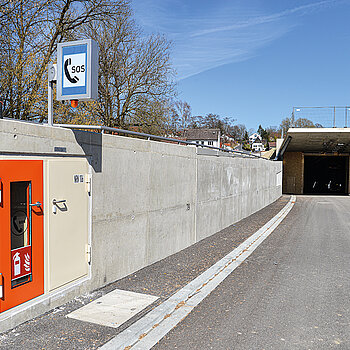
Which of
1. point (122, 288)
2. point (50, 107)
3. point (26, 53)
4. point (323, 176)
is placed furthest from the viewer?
point (323, 176)

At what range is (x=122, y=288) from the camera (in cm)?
579

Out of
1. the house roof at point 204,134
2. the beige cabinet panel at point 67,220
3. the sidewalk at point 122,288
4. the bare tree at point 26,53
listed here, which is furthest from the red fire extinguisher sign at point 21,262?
the house roof at point 204,134

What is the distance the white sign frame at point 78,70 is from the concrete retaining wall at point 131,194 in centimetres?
57

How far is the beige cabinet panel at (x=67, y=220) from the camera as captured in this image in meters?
4.75

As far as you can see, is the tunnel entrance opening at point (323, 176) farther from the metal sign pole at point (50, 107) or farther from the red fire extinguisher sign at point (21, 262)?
the red fire extinguisher sign at point (21, 262)

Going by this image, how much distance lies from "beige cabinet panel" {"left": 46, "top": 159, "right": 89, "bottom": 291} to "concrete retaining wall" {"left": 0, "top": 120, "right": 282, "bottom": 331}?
16cm

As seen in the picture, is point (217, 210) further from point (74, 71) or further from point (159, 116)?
point (159, 116)

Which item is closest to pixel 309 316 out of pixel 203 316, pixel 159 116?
pixel 203 316

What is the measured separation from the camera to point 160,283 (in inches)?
240

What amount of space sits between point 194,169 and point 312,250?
3612mm

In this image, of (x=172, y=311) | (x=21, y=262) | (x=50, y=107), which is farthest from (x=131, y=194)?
(x=21, y=262)

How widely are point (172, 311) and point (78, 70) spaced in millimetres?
3571

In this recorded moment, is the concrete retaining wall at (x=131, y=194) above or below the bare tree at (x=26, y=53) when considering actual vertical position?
below

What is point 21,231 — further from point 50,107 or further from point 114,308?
point 50,107
